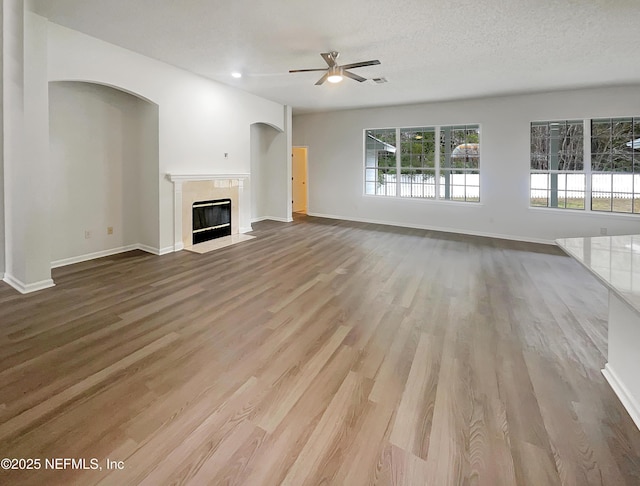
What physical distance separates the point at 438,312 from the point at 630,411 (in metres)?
1.53

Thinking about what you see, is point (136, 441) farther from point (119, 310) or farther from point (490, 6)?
point (490, 6)

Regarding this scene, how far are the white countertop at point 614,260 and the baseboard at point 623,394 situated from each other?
74 centimetres

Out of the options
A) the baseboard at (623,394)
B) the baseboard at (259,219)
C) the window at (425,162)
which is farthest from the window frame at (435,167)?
the baseboard at (623,394)

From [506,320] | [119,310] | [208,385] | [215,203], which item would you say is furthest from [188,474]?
[215,203]

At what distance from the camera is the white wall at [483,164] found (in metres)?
6.00

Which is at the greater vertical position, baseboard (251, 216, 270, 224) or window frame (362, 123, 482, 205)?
window frame (362, 123, 482, 205)

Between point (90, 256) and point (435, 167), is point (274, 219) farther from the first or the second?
point (90, 256)

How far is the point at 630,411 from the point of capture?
182 cm

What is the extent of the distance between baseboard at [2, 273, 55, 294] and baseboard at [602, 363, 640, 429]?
203 inches

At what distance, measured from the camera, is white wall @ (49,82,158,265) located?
14.6ft

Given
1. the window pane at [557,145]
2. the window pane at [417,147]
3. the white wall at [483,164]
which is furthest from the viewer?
the window pane at [417,147]

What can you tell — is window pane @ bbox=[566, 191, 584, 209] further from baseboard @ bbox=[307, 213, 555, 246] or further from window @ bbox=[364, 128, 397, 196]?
window @ bbox=[364, 128, 397, 196]

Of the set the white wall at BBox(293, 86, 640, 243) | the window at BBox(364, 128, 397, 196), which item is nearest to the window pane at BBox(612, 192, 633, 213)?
the white wall at BBox(293, 86, 640, 243)

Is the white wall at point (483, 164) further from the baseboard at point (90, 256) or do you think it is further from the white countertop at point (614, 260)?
the baseboard at point (90, 256)
